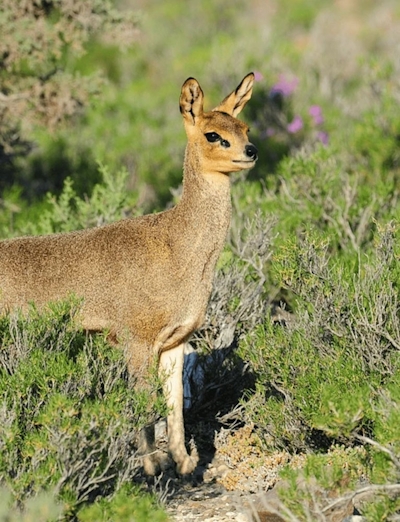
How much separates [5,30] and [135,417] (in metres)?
5.80

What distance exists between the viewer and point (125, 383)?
20.1ft

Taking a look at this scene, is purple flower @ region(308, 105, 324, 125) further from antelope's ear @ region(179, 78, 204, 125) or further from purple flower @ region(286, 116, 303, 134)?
antelope's ear @ region(179, 78, 204, 125)

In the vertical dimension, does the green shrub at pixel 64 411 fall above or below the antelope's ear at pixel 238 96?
below

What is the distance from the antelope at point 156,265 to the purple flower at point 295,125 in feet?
26.3

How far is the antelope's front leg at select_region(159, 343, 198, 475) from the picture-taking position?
666 cm

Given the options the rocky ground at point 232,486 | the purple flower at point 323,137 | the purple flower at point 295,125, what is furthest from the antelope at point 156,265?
the purple flower at point 295,125

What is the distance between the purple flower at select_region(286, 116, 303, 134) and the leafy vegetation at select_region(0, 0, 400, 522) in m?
0.05

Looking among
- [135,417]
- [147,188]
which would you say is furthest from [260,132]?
[135,417]

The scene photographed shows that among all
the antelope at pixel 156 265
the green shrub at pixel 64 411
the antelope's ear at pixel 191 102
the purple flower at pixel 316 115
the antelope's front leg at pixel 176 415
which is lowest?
the antelope's front leg at pixel 176 415

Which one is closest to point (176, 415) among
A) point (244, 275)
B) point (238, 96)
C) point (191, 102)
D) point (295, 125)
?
point (244, 275)

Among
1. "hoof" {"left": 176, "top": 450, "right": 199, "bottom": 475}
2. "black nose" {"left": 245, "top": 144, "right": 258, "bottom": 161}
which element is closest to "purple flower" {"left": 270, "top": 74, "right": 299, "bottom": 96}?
"black nose" {"left": 245, "top": 144, "right": 258, "bottom": 161}

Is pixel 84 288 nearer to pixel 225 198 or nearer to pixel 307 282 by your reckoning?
pixel 225 198

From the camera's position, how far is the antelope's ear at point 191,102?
6.62m

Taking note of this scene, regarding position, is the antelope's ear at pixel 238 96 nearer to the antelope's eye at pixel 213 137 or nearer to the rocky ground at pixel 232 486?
the antelope's eye at pixel 213 137
